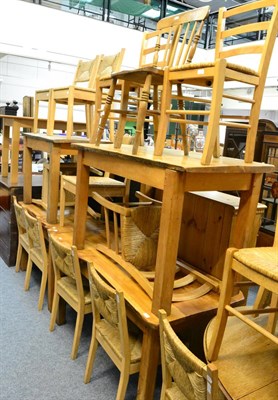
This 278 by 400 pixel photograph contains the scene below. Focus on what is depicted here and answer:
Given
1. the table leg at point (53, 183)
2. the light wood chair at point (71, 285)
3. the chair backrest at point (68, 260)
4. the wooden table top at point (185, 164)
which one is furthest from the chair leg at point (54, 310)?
the wooden table top at point (185, 164)

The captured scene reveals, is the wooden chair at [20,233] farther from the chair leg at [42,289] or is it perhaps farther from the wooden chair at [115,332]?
the wooden chair at [115,332]

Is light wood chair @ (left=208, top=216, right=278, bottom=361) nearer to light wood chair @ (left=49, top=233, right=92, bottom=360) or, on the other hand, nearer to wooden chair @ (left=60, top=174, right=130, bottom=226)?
light wood chair @ (left=49, top=233, right=92, bottom=360)

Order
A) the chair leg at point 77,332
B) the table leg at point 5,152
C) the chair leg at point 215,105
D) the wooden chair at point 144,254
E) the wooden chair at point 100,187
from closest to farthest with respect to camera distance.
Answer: the chair leg at point 215,105, the wooden chair at point 144,254, the chair leg at point 77,332, the wooden chair at point 100,187, the table leg at point 5,152

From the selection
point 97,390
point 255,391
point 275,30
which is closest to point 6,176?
point 97,390

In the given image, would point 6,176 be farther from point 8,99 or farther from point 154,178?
point 8,99

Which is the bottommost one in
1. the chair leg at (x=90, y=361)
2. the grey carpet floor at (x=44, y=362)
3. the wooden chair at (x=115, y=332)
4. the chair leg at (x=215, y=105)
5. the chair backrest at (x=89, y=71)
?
the grey carpet floor at (x=44, y=362)

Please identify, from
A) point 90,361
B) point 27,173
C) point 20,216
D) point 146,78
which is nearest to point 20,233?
point 20,216

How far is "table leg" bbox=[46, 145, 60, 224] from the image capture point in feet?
10.4

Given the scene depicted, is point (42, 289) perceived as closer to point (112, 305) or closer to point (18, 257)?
point (18, 257)

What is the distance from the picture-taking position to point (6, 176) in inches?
175

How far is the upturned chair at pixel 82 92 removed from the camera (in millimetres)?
A: 3257

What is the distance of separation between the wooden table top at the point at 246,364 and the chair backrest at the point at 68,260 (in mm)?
1047

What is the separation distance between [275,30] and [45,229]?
Answer: 8.07ft

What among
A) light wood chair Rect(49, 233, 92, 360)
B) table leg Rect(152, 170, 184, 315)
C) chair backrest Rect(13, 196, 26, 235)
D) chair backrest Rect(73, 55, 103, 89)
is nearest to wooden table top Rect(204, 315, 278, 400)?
table leg Rect(152, 170, 184, 315)
